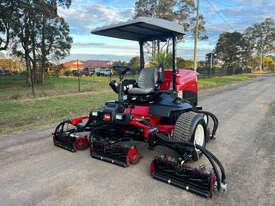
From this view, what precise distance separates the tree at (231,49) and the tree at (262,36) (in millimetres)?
8104

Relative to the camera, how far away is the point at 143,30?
5.02 metres

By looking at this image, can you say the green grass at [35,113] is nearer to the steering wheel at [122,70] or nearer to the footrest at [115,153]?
the footrest at [115,153]

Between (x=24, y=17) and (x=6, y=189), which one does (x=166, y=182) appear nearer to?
(x=6, y=189)

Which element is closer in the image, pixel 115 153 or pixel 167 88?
pixel 115 153

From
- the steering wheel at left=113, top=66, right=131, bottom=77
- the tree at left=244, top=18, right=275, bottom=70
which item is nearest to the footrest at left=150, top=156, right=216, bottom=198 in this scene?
the steering wheel at left=113, top=66, right=131, bottom=77

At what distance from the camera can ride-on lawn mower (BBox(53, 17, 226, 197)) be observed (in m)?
3.88

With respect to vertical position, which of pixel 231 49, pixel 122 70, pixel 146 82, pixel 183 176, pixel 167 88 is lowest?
pixel 183 176

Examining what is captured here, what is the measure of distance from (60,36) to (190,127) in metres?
24.0

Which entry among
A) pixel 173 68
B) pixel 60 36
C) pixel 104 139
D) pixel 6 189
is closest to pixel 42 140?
pixel 104 139

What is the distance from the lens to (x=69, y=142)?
16.4ft

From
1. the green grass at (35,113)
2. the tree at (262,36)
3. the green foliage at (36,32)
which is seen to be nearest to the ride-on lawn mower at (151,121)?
the green grass at (35,113)

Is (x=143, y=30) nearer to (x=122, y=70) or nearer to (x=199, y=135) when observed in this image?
(x=122, y=70)

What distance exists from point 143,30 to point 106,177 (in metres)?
2.63

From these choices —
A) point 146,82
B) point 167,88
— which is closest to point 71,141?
point 146,82
